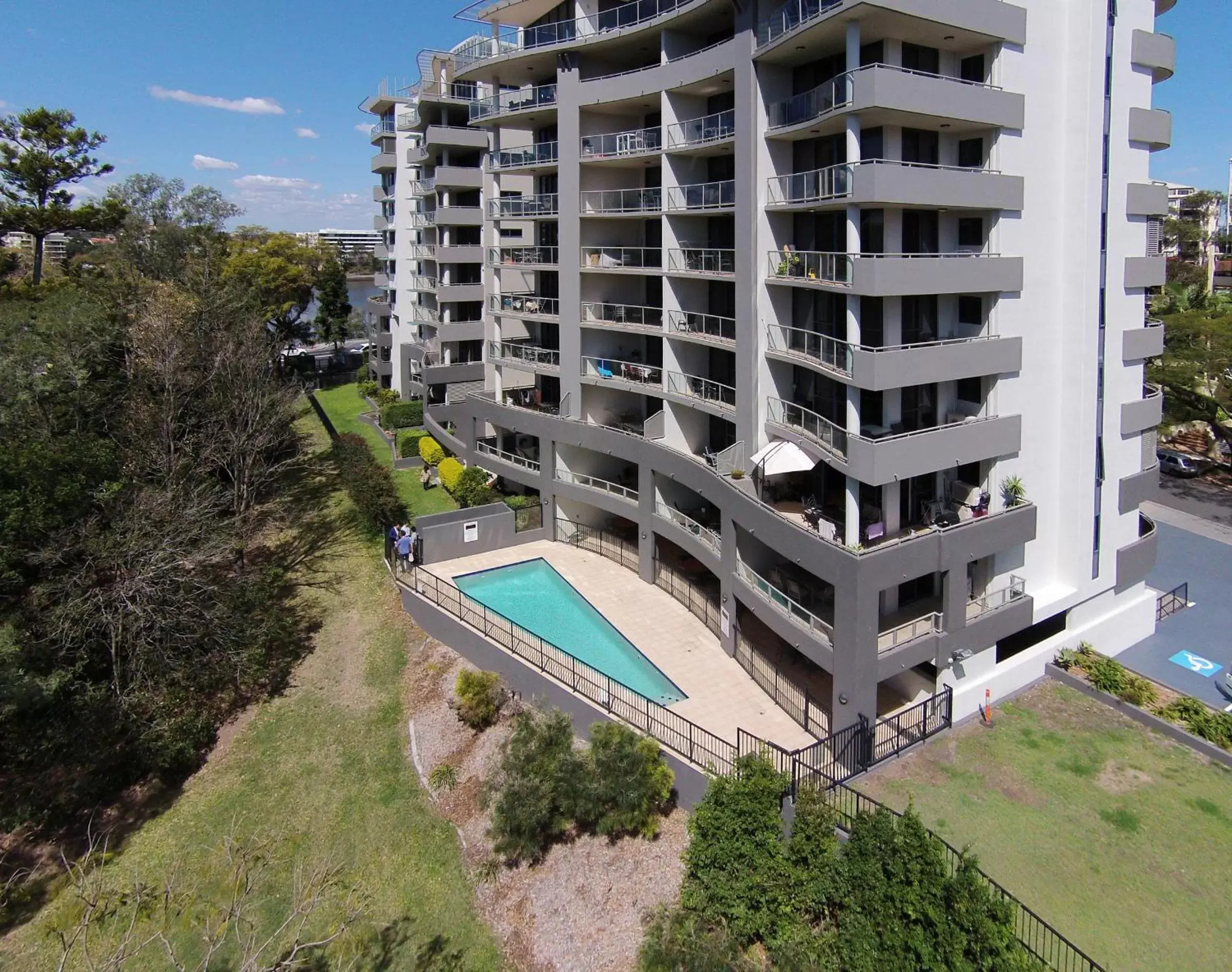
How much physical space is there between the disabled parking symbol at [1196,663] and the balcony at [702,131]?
19.3 metres

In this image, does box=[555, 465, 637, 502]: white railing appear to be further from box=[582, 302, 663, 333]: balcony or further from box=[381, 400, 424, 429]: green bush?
box=[381, 400, 424, 429]: green bush

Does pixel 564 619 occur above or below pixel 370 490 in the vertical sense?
below

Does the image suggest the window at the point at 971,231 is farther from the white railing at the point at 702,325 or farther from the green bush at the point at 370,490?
the green bush at the point at 370,490

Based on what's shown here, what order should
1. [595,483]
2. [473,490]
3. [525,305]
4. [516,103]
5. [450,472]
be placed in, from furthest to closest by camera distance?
[450,472]
[525,305]
[473,490]
[516,103]
[595,483]

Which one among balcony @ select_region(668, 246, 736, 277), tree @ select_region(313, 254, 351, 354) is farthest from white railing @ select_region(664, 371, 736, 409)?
tree @ select_region(313, 254, 351, 354)

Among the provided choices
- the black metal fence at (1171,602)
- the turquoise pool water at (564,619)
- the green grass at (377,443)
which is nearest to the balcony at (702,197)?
the turquoise pool water at (564,619)

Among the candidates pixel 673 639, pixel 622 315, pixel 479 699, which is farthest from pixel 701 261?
pixel 479 699

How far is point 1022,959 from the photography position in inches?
495

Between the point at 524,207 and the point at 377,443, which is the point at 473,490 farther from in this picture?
the point at 377,443

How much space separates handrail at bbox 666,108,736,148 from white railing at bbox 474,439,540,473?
1372cm

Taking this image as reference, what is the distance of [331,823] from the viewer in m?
20.5

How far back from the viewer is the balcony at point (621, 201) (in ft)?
94.8

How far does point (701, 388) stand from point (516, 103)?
14.9m

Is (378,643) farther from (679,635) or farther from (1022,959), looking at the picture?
(1022,959)
